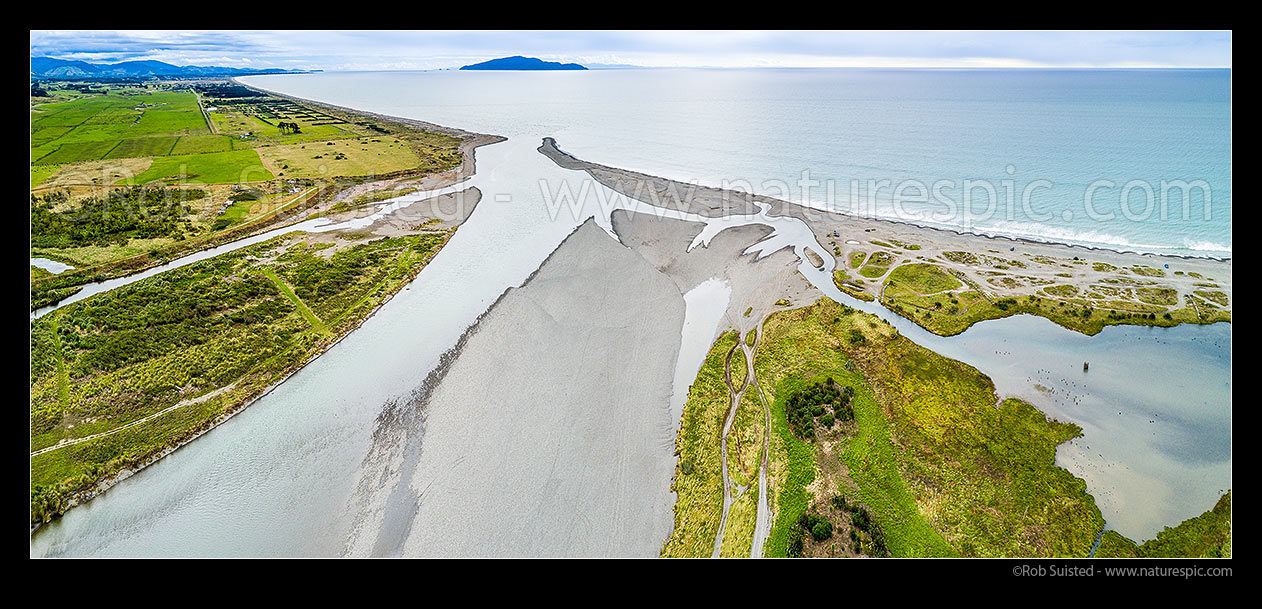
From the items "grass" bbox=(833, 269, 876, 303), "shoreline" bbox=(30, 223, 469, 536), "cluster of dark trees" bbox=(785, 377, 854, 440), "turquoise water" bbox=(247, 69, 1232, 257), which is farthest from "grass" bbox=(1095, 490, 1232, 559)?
"shoreline" bbox=(30, 223, 469, 536)

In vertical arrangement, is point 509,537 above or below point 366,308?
below

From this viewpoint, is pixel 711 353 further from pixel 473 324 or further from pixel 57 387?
pixel 57 387

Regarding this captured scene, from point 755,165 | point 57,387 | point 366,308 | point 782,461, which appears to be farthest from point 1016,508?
point 755,165

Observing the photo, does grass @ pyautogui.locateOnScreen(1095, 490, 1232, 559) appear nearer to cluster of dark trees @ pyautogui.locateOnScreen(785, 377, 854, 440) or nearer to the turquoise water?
cluster of dark trees @ pyautogui.locateOnScreen(785, 377, 854, 440)

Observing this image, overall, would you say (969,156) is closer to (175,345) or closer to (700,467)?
(700,467)

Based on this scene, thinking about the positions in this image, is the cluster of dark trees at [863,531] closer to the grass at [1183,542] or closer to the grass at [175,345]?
the grass at [1183,542]
